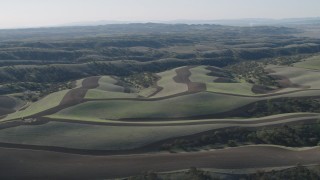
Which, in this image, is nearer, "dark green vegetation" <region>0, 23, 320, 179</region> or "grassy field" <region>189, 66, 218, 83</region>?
"dark green vegetation" <region>0, 23, 320, 179</region>

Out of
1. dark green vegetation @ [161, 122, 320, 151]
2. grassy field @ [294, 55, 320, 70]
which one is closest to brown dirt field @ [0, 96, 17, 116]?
dark green vegetation @ [161, 122, 320, 151]

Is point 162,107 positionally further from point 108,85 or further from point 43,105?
point 108,85

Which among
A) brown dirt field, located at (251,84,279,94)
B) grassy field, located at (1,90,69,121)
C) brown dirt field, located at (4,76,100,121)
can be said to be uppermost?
brown dirt field, located at (4,76,100,121)

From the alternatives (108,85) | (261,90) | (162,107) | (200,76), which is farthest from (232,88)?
(108,85)

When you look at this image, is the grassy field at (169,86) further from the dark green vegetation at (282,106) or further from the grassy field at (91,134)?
the grassy field at (91,134)

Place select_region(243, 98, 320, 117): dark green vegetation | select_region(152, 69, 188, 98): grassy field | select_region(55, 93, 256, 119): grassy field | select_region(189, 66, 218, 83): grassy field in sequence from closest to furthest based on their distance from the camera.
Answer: select_region(55, 93, 256, 119): grassy field → select_region(243, 98, 320, 117): dark green vegetation → select_region(152, 69, 188, 98): grassy field → select_region(189, 66, 218, 83): grassy field

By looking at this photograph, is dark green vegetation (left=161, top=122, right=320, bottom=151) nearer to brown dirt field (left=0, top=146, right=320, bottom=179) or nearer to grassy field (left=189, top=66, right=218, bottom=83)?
brown dirt field (left=0, top=146, right=320, bottom=179)

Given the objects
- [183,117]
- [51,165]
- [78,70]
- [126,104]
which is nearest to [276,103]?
[183,117]

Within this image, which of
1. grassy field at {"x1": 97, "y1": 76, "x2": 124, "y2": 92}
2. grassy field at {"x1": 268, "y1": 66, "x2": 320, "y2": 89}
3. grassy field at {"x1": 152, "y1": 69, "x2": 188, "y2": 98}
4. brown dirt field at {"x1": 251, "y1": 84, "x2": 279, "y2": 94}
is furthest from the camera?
grassy field at {"x1": 268, "y1": 66, "x2": 320, "y2": 89}
